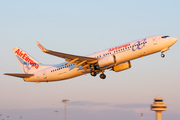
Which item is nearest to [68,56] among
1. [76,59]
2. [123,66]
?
[76,59]

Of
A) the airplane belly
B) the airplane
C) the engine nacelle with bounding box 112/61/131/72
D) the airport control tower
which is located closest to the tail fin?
the airplane

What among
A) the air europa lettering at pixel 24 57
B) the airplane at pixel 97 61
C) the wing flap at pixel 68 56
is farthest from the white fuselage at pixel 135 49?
the air europa lettering at pixel 24 57

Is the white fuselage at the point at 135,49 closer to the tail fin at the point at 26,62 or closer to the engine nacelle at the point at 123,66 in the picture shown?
the engine nacelle at the point at 123,66

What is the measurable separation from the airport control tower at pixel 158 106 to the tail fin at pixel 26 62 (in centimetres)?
6167

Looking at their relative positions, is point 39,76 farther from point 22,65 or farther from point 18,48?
point 18,48

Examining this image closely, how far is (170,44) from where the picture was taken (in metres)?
41.6

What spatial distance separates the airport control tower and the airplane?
189ft

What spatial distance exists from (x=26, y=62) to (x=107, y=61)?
20.1 metres

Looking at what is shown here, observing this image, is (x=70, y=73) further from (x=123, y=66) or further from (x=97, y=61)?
(x=123, y=66)

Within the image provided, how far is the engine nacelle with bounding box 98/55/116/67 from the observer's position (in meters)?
42.2

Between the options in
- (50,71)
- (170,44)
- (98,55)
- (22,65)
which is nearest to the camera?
(170,44)

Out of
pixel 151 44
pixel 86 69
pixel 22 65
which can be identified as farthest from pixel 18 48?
pixel 151 44

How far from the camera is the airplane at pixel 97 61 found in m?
41.8

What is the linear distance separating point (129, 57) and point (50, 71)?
51.0ft
